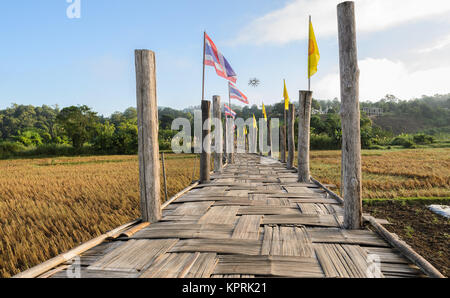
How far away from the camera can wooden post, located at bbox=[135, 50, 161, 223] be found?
2.94 metres

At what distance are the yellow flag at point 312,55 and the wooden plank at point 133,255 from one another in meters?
4.80

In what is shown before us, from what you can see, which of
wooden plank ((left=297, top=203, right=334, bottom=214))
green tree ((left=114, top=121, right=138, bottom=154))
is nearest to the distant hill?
green tree ((left=114, top=121, right=138, bottom=154))

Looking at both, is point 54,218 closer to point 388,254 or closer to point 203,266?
point 203,266

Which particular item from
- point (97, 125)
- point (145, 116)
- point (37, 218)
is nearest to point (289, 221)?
point (145, 116)

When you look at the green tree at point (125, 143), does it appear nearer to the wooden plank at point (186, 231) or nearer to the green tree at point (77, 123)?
the green tree at point (77, 123)

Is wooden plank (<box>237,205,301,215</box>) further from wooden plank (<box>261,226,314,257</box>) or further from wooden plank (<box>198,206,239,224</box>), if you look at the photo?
wooden plank (<box>261,226,314,257</box>)

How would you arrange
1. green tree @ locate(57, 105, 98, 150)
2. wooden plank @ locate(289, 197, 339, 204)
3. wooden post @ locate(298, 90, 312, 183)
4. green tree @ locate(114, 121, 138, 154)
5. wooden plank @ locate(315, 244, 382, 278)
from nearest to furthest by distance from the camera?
wooden plank @ locate(315, 244, 382, 278) < wooden plank @ locate(289, 197, 339, 204) < wooden post @ locate(298, 90, 312, 183) < green tree @ locate(114, 121, 138, 154) < green tree @ locate(57, 105, 98, 150)

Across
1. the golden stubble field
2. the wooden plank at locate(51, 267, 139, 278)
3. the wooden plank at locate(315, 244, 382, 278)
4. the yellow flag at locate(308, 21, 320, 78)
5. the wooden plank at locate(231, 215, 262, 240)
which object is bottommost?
the golden stubble field

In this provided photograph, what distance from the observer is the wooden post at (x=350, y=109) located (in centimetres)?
269

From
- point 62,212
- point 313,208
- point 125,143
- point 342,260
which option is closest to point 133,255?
point 342,260

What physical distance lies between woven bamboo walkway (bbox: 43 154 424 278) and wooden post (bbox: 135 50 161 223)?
0.28 m

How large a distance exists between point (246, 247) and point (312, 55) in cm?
486
